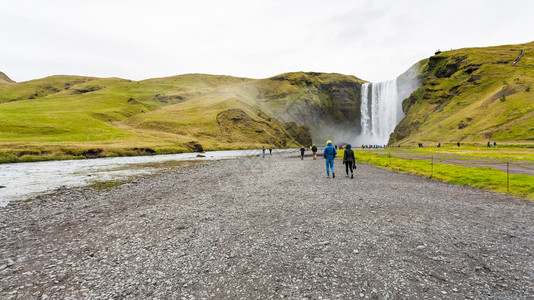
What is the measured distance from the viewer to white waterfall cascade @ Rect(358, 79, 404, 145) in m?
130

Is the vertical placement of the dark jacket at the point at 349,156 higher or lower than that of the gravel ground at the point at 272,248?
higher

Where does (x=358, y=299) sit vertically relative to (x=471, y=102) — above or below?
below

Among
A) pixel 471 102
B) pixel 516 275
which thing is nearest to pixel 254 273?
pixel 516 275

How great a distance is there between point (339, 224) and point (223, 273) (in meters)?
5.44

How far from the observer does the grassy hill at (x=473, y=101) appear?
2512 inches

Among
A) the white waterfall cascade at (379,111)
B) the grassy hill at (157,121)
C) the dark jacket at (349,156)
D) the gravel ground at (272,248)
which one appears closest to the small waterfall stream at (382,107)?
the white waterfall cascade at (379,111)

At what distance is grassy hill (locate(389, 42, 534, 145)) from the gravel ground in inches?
2681

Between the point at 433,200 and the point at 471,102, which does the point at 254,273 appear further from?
the point at 471,102

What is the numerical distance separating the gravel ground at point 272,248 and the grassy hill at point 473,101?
223 feet

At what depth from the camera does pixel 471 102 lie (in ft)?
282

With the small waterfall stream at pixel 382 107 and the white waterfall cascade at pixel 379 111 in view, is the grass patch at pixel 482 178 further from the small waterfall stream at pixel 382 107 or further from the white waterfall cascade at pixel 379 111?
the small waterfall stream at pixel 382 107

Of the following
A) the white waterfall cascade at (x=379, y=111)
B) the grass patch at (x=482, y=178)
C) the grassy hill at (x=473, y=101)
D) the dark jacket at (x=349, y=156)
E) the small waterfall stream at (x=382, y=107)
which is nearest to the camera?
the grass patch at (x=482, y=178)

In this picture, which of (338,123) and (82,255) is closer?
(82,255)

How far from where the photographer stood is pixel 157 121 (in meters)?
108
